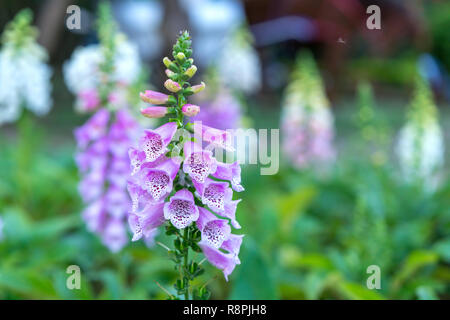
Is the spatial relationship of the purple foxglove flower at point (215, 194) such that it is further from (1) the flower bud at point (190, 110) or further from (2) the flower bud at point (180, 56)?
(2) the flower bud at point (180, 56)

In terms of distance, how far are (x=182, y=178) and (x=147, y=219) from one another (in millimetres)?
135

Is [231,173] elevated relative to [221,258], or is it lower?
elevated

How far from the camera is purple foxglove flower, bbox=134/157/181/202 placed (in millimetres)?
1286

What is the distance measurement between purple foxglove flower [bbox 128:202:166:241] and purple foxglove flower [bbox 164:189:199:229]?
61 millimetres

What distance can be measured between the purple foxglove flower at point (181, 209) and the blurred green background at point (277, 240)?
43 centimetres

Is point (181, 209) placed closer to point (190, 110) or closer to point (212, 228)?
point (212, 228)

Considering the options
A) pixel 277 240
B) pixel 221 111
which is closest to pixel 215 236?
pixel 277 240

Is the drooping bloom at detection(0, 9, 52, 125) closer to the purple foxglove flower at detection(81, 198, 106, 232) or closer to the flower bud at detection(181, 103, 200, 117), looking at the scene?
the purple foxglove flower at detection(81, 198, 106, 232)

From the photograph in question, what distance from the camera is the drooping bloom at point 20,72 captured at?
305 cm

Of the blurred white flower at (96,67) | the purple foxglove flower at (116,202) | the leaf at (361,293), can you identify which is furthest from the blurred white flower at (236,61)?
the leaf at (361,293)

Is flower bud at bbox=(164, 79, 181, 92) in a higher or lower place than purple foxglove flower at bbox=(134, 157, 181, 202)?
higher

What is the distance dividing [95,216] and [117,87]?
596 mm

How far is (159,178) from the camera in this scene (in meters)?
1.31

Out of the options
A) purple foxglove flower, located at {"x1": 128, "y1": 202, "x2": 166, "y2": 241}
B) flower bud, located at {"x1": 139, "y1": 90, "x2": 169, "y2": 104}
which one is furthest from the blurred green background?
flower bud, located at {"x1": 139, "y1": 90, "x2": 169, "y2": 104}
